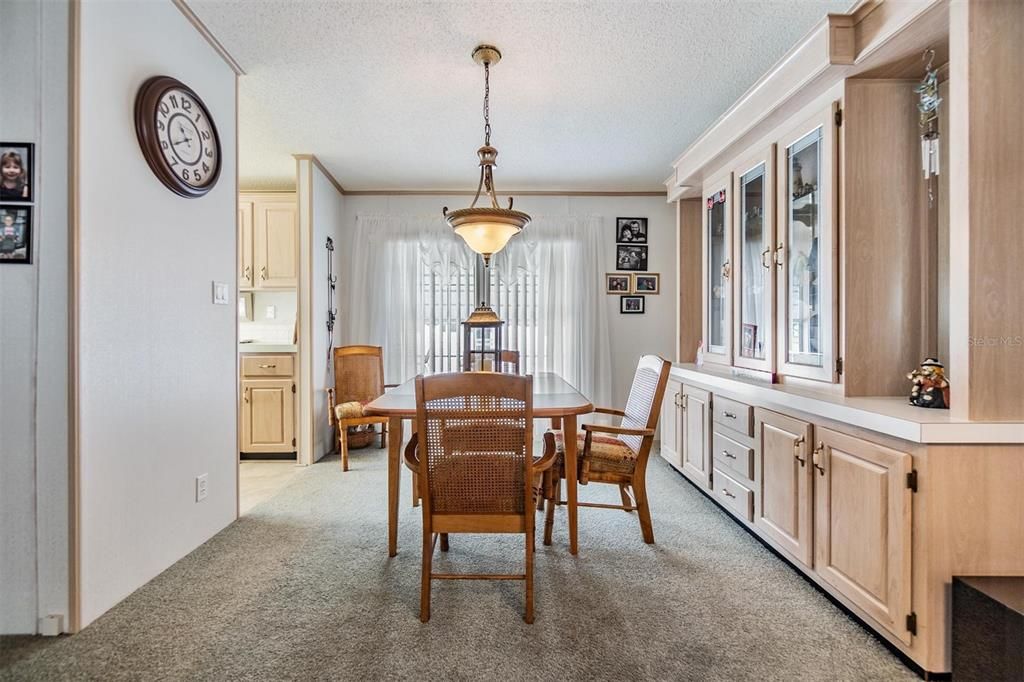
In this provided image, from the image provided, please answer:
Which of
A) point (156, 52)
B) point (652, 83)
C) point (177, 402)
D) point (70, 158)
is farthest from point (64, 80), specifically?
point (652, 83)

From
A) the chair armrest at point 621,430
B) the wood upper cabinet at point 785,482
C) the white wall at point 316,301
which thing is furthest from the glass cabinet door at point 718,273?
the white wall at point 316,301

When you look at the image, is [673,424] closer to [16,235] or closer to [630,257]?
[630,257]

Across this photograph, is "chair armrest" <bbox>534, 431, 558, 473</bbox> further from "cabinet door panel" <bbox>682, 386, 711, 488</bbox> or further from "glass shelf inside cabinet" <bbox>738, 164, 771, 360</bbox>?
"glass shelf inside cabinet" <bbox>738, 164, 771, 360</bbox>

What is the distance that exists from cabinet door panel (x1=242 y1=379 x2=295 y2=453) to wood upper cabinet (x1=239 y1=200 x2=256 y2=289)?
1.01m

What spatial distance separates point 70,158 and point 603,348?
4.03 meters

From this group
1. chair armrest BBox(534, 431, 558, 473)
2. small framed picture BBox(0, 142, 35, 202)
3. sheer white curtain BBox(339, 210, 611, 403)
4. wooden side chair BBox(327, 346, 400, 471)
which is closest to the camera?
small framed picture BBox(0, 142, 35, 202)

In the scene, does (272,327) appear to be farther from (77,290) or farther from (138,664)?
(138,664)

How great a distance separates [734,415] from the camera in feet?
8.81

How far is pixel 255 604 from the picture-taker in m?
1.95

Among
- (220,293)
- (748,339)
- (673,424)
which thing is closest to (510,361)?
(673,424)

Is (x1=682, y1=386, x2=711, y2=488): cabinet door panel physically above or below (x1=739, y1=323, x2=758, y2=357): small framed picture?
below

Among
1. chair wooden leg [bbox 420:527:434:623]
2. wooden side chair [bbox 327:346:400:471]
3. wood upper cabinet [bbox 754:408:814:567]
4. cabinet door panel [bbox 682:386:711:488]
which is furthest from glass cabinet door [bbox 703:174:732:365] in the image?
wooden side chair [bbox 327:346:400:471]

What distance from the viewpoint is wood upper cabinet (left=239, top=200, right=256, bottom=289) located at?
14.5ft

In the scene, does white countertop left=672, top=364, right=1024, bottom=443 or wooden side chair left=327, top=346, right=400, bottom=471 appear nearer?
white countertop left=672, top=364, right=1024, bottom=443
